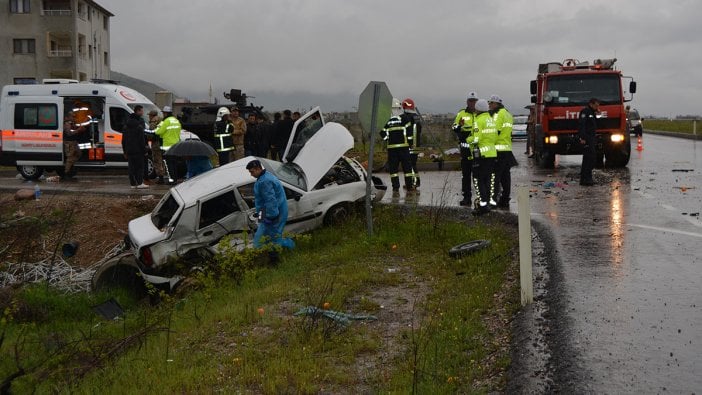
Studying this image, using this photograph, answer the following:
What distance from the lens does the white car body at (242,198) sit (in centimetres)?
1108

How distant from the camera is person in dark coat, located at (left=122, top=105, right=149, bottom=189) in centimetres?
1720

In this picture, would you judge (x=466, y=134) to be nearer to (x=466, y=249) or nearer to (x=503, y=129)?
(x=503, y=129)

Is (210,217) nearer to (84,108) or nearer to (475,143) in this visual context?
(475,143)

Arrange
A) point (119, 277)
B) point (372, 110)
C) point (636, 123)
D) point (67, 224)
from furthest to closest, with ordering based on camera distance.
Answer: point (636, 123)
point (67, 224)
point (119, 277)
point (372, 110)

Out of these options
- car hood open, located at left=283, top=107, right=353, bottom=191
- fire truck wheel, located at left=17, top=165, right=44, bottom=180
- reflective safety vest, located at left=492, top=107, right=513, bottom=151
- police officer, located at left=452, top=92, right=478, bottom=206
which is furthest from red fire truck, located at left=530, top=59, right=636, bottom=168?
fire truck wheel, located at left=17, top=165, right=44, bottom=180

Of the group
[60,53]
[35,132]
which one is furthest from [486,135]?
[60,53]

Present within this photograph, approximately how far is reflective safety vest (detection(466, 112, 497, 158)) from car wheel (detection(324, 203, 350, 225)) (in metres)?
2.30

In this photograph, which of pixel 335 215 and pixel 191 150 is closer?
pixel 335 215

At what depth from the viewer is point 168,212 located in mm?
11672

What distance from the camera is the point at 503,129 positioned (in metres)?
12.5

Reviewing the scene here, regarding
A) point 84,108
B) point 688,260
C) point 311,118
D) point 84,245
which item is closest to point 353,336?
point 688,260

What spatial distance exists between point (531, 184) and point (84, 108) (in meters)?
11.0

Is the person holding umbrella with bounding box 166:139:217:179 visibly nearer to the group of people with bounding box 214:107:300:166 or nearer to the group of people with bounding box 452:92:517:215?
the group of people with bounding box 214:107:300:166

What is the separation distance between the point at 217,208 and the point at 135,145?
6.65 m
